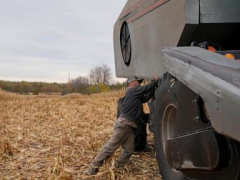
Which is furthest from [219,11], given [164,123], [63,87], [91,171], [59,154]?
[63,87]

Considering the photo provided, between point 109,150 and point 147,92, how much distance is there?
3.70 ft

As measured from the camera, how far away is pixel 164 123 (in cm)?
399

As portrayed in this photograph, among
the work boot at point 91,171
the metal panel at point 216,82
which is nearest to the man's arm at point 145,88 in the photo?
the work boot at point 91,171

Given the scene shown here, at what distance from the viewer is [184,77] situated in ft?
9.55

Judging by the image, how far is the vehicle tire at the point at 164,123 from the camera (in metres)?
3.75

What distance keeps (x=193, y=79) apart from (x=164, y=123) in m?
1.35

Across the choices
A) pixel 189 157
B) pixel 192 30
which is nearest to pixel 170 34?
pixel 192 30

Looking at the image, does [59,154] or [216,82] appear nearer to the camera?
→ [216,82]

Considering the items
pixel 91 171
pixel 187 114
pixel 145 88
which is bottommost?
pixel 91 171

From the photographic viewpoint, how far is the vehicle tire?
12.3 feet

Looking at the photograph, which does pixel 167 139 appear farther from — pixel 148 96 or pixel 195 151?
pixel 148 96

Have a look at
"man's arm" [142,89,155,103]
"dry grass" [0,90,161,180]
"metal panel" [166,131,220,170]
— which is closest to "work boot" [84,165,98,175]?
"dry grass" [0,90,161,180]

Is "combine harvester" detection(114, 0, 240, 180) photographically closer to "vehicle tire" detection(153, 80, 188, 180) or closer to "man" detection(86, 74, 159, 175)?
"vehicle tire" detection(153, 80, 188, 180)

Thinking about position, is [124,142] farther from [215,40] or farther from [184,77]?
[184,77]
